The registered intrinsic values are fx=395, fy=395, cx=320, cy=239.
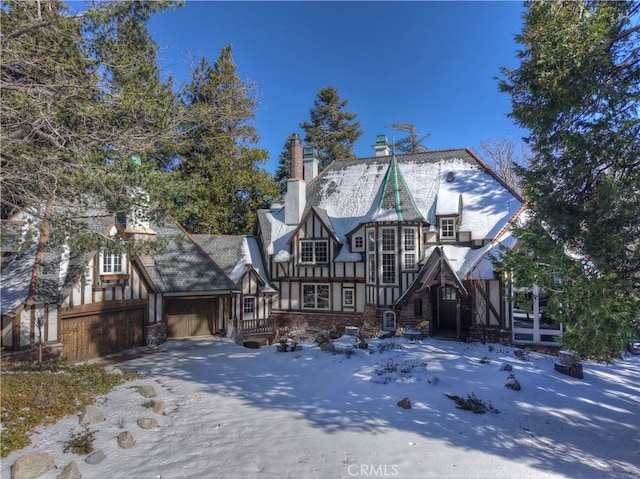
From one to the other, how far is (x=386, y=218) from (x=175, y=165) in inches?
656

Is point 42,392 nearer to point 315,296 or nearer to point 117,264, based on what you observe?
point 117,264

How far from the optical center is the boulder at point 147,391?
9.90m

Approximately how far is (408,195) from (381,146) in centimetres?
638

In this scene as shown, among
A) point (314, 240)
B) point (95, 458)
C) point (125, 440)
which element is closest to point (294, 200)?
point (314, 240)

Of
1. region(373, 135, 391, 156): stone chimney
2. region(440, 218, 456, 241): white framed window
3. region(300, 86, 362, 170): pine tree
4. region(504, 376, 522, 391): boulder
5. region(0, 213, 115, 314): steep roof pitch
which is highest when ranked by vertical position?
region(300, 86, 362, 170): pine tree

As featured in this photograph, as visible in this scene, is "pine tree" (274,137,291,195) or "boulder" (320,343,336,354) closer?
"boulder" (320,343,336,354)

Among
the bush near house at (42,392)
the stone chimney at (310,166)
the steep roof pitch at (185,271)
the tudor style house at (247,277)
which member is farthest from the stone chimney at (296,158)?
the bush near house at (42,392)

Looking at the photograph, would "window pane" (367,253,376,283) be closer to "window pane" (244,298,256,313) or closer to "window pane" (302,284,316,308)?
"window pane" (302,284,316,308)

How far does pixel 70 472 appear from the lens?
6.07 meters

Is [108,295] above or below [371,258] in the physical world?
below

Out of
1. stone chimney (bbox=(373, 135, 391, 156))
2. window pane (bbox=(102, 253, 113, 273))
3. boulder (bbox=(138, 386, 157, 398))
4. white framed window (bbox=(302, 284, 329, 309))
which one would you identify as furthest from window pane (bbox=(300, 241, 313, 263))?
boulder (bbox=(138, 386, 157, 398))

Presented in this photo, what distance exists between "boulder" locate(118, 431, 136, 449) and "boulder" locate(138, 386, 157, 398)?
2.54 metres

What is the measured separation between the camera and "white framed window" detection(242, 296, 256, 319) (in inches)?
824

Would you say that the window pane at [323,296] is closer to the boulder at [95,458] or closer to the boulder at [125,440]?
the boulder at [125,440]
